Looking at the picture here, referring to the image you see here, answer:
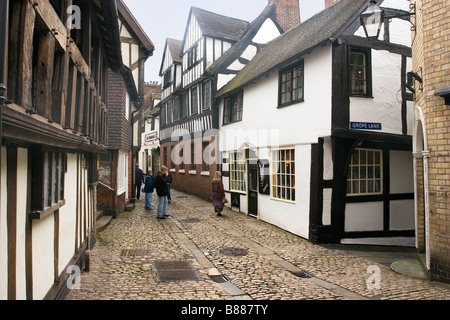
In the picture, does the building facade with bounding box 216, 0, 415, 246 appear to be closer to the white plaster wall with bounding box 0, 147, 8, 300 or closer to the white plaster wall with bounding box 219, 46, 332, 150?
the white plaster wall with bounding box 219, 46, 332, 150

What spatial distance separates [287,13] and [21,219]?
1712 centimetres

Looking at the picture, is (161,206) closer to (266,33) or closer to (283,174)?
(283,174)

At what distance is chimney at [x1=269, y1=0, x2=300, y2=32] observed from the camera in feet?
56.7

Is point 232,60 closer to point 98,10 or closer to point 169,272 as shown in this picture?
point 98,10

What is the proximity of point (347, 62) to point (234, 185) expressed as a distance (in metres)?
7.27

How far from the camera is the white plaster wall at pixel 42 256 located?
3535 mm

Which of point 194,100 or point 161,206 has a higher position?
point 194,100

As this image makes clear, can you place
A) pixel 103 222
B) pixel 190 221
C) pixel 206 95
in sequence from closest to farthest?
pixel 103 222 < pixel 190 221 < pixel 206 95

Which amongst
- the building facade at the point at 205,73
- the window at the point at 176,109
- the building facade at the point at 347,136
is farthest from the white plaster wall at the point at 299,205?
the window at the point at 176,109

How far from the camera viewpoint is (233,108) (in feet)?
48.7

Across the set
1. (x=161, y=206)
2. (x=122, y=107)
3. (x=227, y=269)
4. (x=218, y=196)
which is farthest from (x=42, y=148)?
(x=218, y=196)

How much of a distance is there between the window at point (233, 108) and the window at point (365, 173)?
18.4ft

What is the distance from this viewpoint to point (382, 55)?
9.23m

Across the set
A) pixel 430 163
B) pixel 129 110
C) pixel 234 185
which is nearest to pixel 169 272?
pixel 430 163
